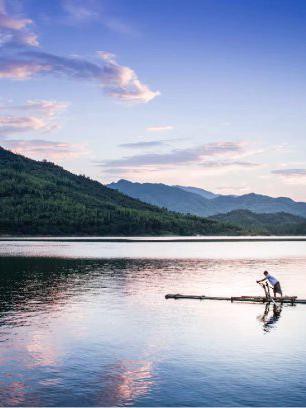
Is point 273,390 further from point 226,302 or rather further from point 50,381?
point 226,302

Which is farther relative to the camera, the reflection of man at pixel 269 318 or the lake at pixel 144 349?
the reflection of man at pixel 269 318

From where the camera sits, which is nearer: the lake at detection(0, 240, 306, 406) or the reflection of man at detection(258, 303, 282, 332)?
the lake at detection(0, 240, 306, 406)

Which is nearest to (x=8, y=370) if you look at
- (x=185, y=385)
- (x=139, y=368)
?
(x=139, y=368)

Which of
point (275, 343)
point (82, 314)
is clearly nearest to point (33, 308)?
point (82, 314)

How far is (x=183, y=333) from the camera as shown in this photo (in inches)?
1724

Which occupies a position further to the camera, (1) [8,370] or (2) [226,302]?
(2) [226,302]

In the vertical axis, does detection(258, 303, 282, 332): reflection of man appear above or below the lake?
above

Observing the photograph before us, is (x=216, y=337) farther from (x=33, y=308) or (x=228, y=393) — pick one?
(x=33, y=308)

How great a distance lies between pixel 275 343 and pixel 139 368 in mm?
12834

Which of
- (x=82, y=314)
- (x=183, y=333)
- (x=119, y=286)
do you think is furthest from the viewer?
(x=119, y=286)

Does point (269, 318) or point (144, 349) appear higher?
point (269, 318)

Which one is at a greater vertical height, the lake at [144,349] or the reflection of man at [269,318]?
the reflection of man at [269,318]

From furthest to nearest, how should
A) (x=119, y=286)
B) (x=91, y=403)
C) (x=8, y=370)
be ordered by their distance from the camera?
(x=119, y=286) → (x=8, y=370) → (x=91, y=403)

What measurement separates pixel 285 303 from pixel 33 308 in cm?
2929
